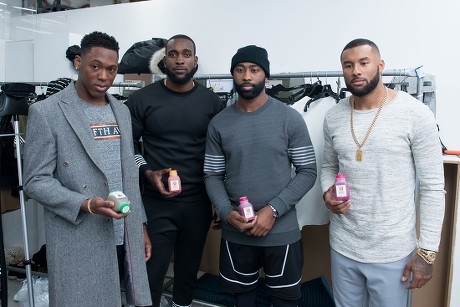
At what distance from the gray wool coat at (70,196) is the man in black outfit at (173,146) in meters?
0.49

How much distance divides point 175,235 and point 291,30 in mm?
2498

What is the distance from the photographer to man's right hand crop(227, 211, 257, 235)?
1.71 metres

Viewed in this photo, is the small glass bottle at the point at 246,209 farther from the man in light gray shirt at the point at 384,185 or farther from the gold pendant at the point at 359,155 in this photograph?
Result: the gold pendant at the point at 359,155

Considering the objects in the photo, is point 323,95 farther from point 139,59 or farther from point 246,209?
point 139,59

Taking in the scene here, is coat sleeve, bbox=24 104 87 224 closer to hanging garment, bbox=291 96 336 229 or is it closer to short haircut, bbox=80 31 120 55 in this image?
short haircut, bbox=80 31 120 55

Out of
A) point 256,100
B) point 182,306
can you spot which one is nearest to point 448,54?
point 256,100

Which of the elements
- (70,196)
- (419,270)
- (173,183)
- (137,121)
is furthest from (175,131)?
(419,270)

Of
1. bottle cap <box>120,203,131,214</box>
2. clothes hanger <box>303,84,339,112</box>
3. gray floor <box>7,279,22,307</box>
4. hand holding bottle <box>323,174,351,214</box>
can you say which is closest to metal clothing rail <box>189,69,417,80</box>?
clothes hanger <box>303,84,339,112</box>

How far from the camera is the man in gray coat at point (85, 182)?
4.90 feet

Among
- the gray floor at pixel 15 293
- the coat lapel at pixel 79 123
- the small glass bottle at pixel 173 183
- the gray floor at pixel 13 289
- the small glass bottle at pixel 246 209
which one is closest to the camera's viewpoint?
the coat lapel at pixel 79 123

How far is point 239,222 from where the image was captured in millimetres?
1729

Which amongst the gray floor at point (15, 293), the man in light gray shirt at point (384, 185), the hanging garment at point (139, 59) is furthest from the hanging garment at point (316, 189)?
the hanging garment at point (139, 59)

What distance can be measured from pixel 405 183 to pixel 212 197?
2.84 ft

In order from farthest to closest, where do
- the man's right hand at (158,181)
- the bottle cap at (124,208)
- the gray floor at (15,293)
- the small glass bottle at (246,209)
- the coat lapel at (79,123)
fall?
the gray floor at (15,293) → the man's right hand at (158,181) → the small glass bottle at (246,209) → the coat lapel at (79,123) → the bottle cap at (124,208)
